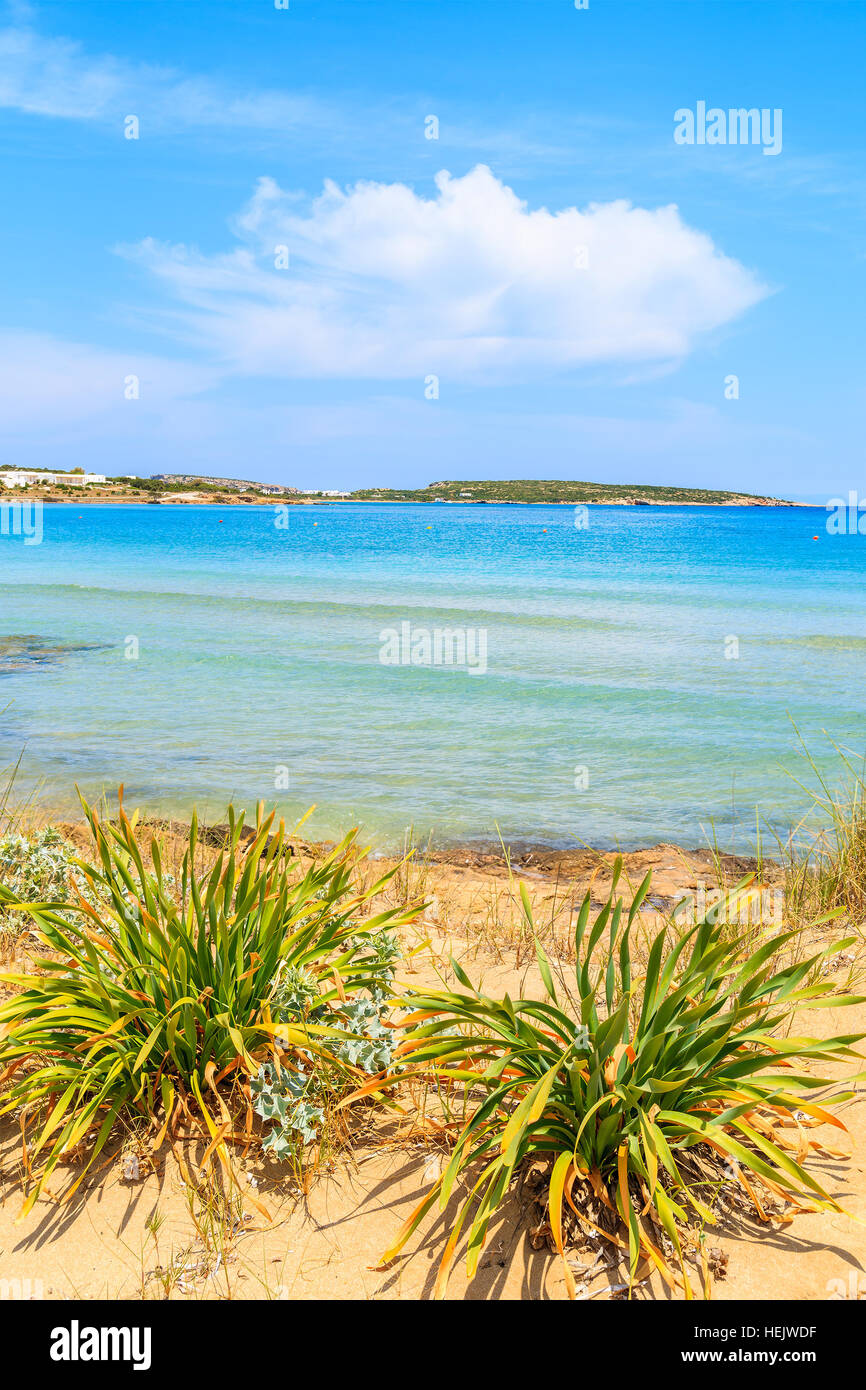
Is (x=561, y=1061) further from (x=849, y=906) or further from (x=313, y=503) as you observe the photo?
(x=313, y=503)

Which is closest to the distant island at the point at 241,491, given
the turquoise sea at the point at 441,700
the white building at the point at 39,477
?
the white building at the point at 39,477

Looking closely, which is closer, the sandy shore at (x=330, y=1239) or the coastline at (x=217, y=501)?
the sandy shore at (x=330, y=1239)

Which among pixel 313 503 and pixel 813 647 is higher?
pixel 313 503

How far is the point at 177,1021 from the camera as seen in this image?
307cm

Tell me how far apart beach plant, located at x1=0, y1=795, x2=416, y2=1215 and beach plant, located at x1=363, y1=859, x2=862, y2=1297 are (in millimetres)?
414

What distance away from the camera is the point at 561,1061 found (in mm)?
2607

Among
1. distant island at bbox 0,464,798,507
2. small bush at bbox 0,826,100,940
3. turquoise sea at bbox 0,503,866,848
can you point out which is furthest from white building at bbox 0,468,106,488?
small bush at bbox 0,826,100,940

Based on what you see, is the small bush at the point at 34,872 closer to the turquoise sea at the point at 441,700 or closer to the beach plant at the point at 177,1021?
the beach plant at the point at 177,1021

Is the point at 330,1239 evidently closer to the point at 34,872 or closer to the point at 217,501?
the point at 34,872

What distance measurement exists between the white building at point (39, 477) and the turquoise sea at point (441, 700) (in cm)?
8911

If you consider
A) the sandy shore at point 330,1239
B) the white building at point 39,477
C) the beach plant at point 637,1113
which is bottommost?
the sandy shore at point 330,1239

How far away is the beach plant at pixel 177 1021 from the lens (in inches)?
117
